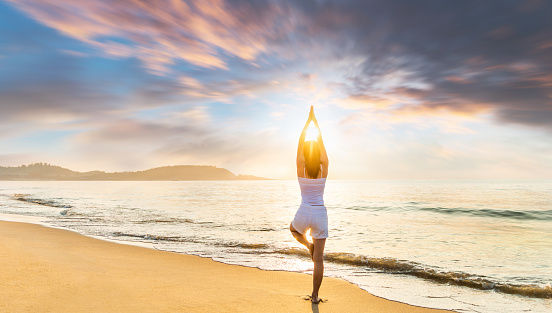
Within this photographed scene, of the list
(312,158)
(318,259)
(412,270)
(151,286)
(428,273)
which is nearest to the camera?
(312,158)

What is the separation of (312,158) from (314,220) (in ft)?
3.05

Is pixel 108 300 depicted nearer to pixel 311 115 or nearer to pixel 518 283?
pixel 311 115

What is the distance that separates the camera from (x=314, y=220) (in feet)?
17.0

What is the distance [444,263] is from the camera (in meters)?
9.23

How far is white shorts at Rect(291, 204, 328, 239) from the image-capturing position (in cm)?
518

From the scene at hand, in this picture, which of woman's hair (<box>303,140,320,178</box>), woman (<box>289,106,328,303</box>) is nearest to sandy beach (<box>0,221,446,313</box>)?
woman (<box>289,106,328,303</box>)

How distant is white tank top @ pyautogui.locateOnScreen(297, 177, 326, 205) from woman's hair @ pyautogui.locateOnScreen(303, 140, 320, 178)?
0.10m

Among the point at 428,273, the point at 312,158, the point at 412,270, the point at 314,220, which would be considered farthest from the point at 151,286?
the point at 428,273

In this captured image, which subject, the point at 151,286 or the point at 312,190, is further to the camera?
the point at 151,286

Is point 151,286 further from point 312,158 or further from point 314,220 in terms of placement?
point 312,158

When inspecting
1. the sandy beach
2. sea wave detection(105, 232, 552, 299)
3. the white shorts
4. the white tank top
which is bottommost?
sea wave detection(105, 232, 552, 299)

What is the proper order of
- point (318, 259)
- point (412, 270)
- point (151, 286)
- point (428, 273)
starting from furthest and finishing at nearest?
point (412, 270)
point (428, 273)
point (151, 286)
point (318, 259)

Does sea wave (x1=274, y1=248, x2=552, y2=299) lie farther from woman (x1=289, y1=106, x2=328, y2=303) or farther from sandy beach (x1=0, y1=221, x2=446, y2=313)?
woman (x1=289, y1=106, x2=328, y2=303)

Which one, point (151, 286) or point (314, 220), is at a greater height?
point (314, 220)
